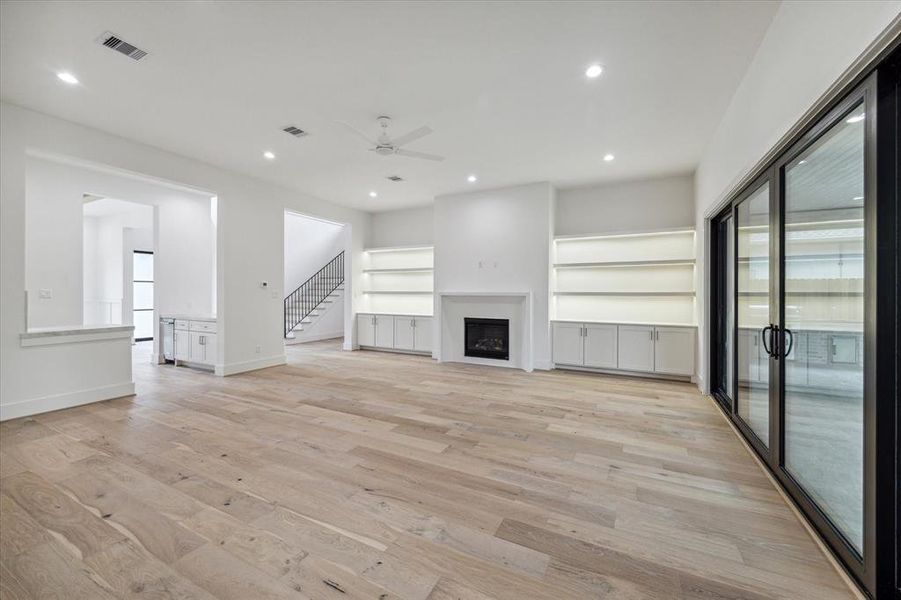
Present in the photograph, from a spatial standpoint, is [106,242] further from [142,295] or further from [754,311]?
[754,311]

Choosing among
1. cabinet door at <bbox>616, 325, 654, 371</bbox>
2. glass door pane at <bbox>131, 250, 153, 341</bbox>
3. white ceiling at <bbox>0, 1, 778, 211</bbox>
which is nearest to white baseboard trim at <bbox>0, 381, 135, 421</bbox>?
white ceiling at <bbox>0, 1, 778, 211</bbox>

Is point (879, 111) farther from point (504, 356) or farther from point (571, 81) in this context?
point (504, 356)

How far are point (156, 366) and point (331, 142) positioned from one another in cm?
519

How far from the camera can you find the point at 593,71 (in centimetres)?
307

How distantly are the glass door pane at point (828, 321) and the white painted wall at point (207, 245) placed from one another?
21.4 feet

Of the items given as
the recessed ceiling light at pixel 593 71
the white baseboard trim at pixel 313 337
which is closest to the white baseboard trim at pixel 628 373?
the recessed ceiling light at pixel 593 71

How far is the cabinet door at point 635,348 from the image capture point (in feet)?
17.9

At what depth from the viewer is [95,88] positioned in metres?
3.37

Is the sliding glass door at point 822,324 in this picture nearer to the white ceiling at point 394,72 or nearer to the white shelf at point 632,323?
the white ceiling at point 394,72

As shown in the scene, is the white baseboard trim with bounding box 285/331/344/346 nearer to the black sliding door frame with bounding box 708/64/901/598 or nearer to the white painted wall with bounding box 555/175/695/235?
the white painted wall with bounding box 555/175/695/235

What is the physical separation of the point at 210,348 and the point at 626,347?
6.60 m

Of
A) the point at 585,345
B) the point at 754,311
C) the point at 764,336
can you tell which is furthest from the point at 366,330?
the point at 764,336

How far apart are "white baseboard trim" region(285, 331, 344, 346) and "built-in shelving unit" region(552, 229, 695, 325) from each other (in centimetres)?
659

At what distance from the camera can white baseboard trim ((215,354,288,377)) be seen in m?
5.57
